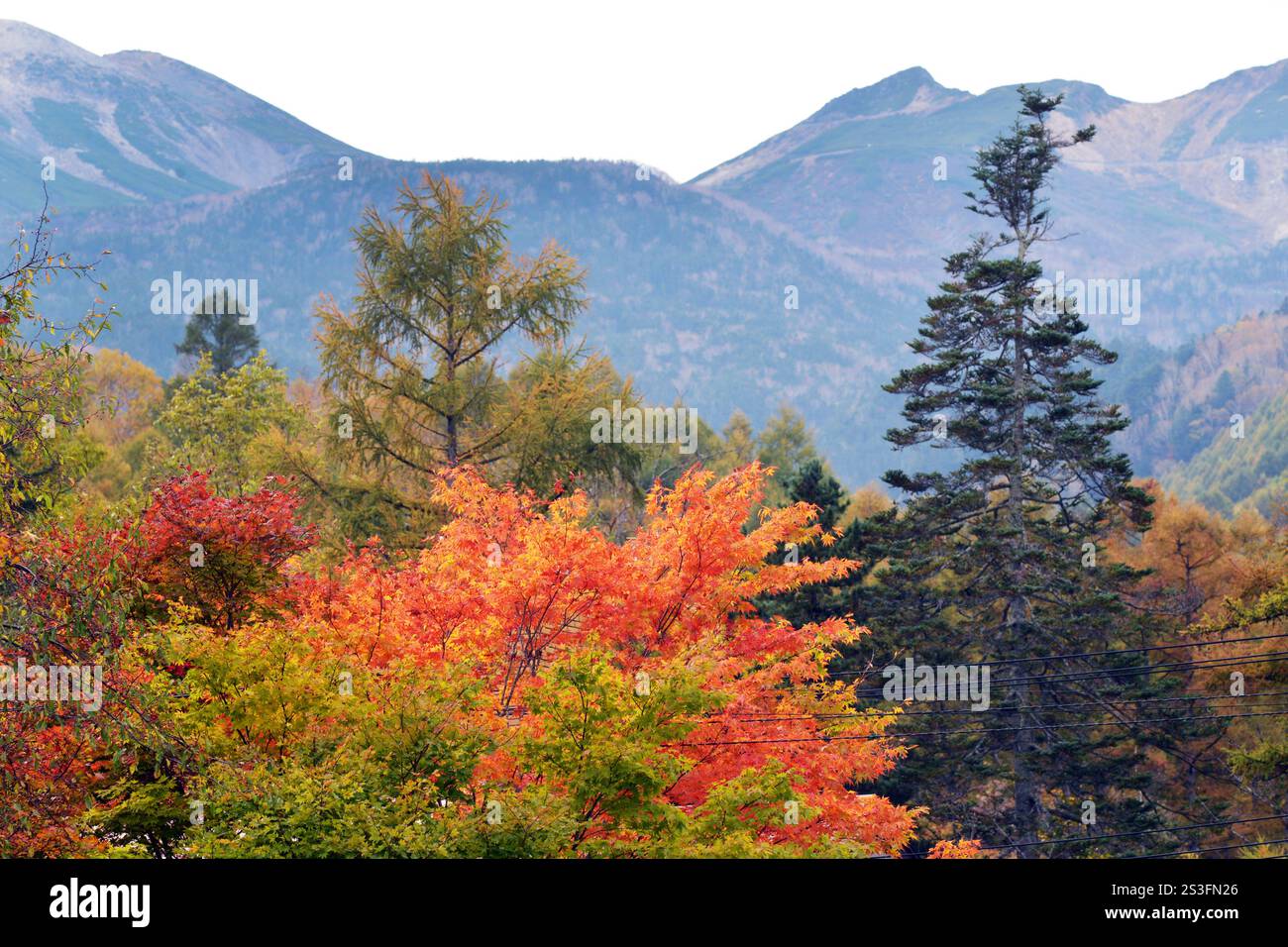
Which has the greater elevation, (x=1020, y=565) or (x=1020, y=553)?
(x=1020, y=553)

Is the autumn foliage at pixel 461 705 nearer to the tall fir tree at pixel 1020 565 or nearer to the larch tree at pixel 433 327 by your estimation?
the larch tree at pixel 433 327

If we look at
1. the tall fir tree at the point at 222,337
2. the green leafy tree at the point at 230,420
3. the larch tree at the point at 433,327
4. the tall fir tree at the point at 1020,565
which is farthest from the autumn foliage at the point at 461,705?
the tall fir tree at the point at 222,337

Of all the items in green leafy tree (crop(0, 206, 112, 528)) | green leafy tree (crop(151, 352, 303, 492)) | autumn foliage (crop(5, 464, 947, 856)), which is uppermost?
green leafy tree (crop(151, 352, 303, 492))

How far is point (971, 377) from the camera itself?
4306 centimetres

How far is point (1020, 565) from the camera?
Answer: 130ft

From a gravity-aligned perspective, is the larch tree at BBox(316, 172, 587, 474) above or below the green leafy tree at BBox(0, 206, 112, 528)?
above

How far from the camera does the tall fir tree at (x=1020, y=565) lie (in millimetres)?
38406

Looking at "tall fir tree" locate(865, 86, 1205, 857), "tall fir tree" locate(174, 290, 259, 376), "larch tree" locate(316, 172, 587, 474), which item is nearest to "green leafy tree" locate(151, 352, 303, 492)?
"larch tree" locate(316, 172, 587, 474)

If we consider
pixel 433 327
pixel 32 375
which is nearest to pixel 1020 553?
pixel 433 327

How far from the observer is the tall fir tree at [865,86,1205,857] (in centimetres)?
3841

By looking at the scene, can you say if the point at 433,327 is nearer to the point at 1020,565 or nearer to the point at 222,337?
the point at 1020,565

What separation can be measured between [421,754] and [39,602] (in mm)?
5274

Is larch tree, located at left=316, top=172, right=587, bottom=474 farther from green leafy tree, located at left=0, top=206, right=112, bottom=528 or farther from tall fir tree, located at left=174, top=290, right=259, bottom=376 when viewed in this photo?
tall fir tree, located at left=174, top=290, right=259, bottom=376
